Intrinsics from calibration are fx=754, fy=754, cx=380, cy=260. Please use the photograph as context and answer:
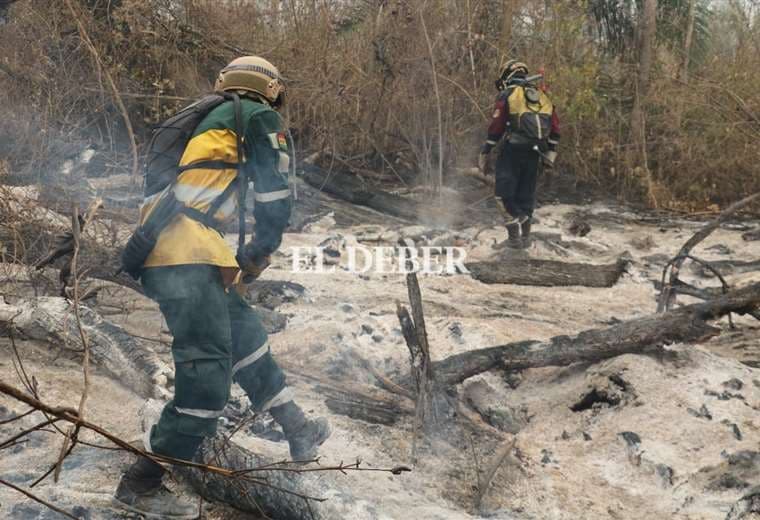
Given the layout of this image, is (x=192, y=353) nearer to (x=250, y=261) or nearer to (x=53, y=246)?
(x=250, y=261)

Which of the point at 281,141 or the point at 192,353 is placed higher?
the point at 281,141

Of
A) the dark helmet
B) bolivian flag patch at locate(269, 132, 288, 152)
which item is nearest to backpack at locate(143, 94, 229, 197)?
bolivian flag patch at locate(269, 132, 288, 152)

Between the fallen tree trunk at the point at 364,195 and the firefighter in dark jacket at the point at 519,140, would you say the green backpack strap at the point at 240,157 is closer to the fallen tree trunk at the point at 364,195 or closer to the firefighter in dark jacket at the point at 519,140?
the firefighter in dark jacket at the point at 519,140

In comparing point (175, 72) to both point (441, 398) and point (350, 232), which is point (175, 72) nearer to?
point (350, 232)

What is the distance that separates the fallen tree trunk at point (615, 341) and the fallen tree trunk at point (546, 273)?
2.21 m

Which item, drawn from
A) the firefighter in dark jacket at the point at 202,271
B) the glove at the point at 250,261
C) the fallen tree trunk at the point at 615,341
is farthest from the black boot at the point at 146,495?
the fallen tree trunk at the point at 615,341

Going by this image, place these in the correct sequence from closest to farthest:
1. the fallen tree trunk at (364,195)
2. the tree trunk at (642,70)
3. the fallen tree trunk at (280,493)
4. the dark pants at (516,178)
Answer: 1. the fallen tree trunk at (280,493)
2. the dark pants at (516,178)
3. the fallen tree trunk at (364,195)
4. the tree trunk at (642,70)

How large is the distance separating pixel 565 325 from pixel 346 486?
9.32ft

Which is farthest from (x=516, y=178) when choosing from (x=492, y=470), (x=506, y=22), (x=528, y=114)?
(x=492, y=470)

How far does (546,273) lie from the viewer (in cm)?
641

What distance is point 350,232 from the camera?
7480mm

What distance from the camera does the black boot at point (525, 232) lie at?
742 cm

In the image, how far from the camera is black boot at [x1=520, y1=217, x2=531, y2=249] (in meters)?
7.42

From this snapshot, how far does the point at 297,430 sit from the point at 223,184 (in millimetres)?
1057
